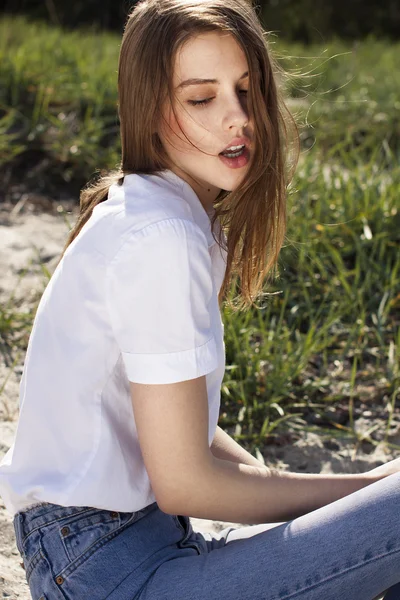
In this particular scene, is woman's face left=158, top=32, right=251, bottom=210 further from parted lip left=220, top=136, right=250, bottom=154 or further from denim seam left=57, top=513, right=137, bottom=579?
denim seam left=57, top=513, right=137, bottom=579

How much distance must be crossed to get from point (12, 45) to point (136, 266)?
4.27 metres

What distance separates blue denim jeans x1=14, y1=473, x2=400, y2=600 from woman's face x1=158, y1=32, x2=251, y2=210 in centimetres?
58

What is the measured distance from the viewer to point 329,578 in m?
1.33

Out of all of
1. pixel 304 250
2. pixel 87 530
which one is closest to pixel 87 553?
pixel 87 530

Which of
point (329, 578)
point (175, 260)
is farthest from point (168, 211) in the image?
point (329, 578)

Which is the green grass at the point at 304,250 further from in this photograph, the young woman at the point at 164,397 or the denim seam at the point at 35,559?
the denim seam at the point at 35,559

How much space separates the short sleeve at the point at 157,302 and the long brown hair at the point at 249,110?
0.23 metres

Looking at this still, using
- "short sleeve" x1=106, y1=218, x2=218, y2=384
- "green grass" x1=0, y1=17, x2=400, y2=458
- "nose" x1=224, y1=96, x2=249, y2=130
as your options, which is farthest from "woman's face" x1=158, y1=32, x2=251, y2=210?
"green grass" x1=0, y1=17, x2=400, y2=458

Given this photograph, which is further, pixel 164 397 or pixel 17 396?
pixel 17 396

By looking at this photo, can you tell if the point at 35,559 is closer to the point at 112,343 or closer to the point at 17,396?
the point at 112,343

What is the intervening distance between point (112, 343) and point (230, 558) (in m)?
0.38

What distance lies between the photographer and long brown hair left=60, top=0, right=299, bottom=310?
1430 mm

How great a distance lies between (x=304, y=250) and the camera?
10.1 feet

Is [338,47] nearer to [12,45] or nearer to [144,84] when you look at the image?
[12,45]
